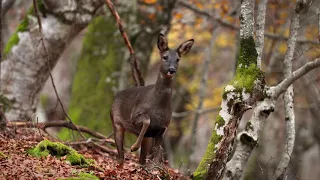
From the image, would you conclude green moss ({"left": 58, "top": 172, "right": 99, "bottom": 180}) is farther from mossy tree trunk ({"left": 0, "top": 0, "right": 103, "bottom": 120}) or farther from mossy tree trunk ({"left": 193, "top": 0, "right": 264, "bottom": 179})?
mossy tree trunk ({"left": 0, "top": 0, "right": 103, "bottom": 120})

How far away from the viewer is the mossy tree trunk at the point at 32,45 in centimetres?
1258

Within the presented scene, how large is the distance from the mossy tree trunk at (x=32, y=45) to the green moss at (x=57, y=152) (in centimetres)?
410

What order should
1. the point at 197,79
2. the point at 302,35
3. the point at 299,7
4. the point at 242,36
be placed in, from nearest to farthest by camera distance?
the point at 242,36, the point at 299,7, the point at 302,35, the point at 197,79

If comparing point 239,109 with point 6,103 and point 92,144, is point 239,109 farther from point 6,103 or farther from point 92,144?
point 6,103

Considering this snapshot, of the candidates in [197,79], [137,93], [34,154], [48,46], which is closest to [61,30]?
[48,46]

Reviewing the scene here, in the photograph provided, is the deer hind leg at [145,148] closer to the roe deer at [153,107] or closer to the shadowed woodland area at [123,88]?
the roe deer at [153,107]

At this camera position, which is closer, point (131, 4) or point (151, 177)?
point (151, 177)

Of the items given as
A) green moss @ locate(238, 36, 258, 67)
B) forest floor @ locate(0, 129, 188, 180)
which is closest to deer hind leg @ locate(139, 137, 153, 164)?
forest floor @ locate(0, 129, 188, 180)

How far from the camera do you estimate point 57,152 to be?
8.55m

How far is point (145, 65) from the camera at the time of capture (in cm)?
1603

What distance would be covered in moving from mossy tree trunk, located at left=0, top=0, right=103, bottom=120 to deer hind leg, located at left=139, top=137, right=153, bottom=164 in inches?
149

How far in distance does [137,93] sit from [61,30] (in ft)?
12.4

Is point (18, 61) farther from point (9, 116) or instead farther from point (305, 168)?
point (305, 168)

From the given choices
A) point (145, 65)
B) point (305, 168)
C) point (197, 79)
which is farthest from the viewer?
point (197, 79)
